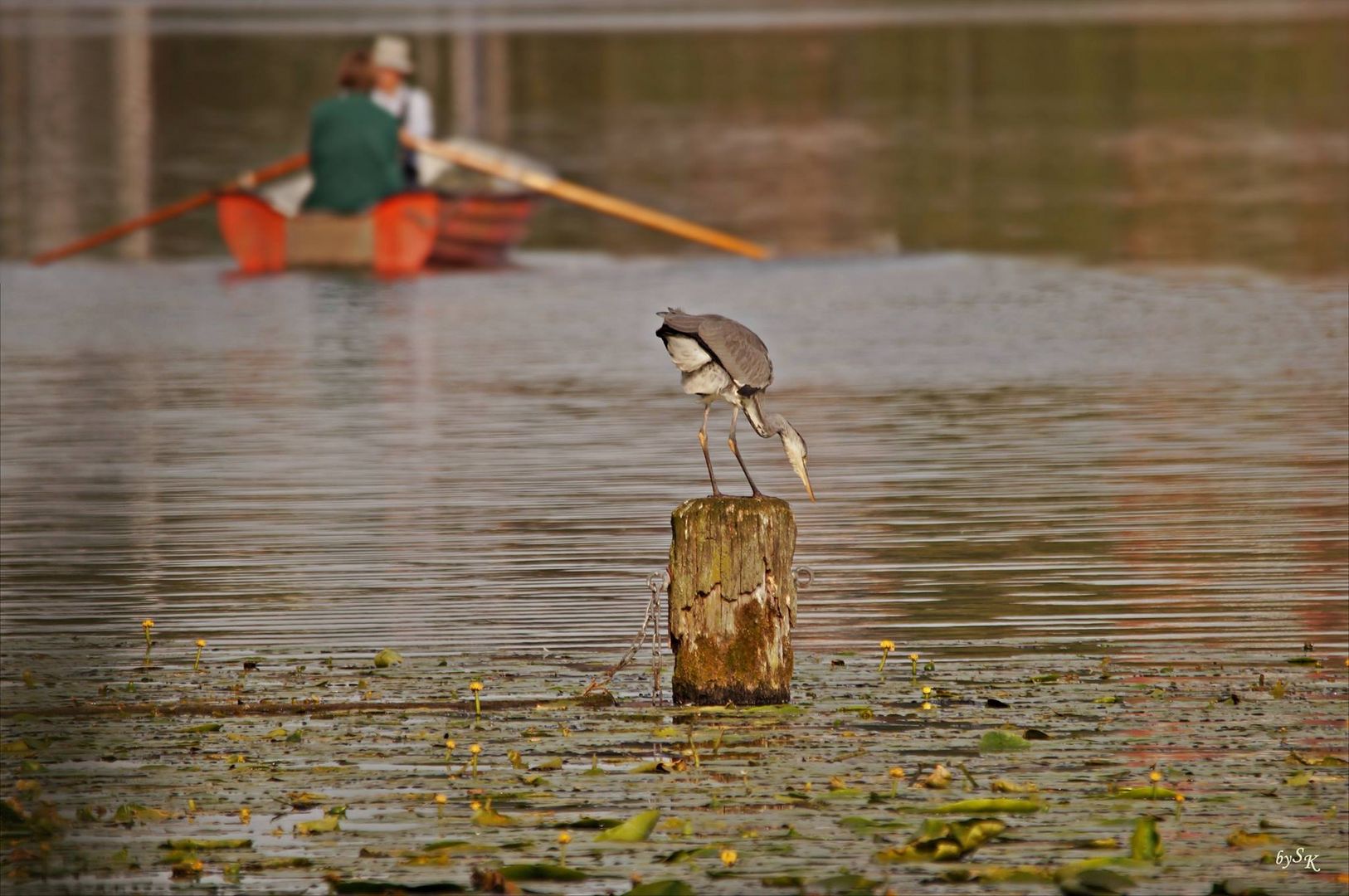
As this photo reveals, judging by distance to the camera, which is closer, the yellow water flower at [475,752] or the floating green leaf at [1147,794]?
the floating green leaf at [1147,794]

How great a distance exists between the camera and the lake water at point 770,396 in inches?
414

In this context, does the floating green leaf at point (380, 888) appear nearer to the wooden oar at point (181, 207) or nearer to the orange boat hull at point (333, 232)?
the orange boat hull at point (333, 232)

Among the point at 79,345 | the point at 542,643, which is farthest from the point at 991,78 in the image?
the point at 542,643

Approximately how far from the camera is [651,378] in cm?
1802

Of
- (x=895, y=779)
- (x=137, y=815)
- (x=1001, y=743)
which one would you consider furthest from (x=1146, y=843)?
(x=137, y=815)

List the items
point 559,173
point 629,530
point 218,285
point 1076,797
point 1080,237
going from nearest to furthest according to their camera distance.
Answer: point 1076,797 < point 629,530 < point 218,285 < point 1080,237 < point 559,173

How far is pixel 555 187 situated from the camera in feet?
79.6

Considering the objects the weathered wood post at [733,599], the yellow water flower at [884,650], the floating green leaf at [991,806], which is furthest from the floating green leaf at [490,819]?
the yellow water flower at [884,650]

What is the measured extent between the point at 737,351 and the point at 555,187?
1569cm

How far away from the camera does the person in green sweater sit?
22.7 metres

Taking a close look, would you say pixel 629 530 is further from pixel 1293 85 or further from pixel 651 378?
pixel 1293 85

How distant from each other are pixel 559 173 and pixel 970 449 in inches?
823

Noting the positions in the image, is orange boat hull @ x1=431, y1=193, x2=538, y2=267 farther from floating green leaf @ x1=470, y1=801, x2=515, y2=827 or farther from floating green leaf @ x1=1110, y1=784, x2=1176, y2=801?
floating green leaf @ x1=1110, y1=784, x2=1176, y2=801

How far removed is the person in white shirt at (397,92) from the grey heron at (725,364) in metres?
14.2
